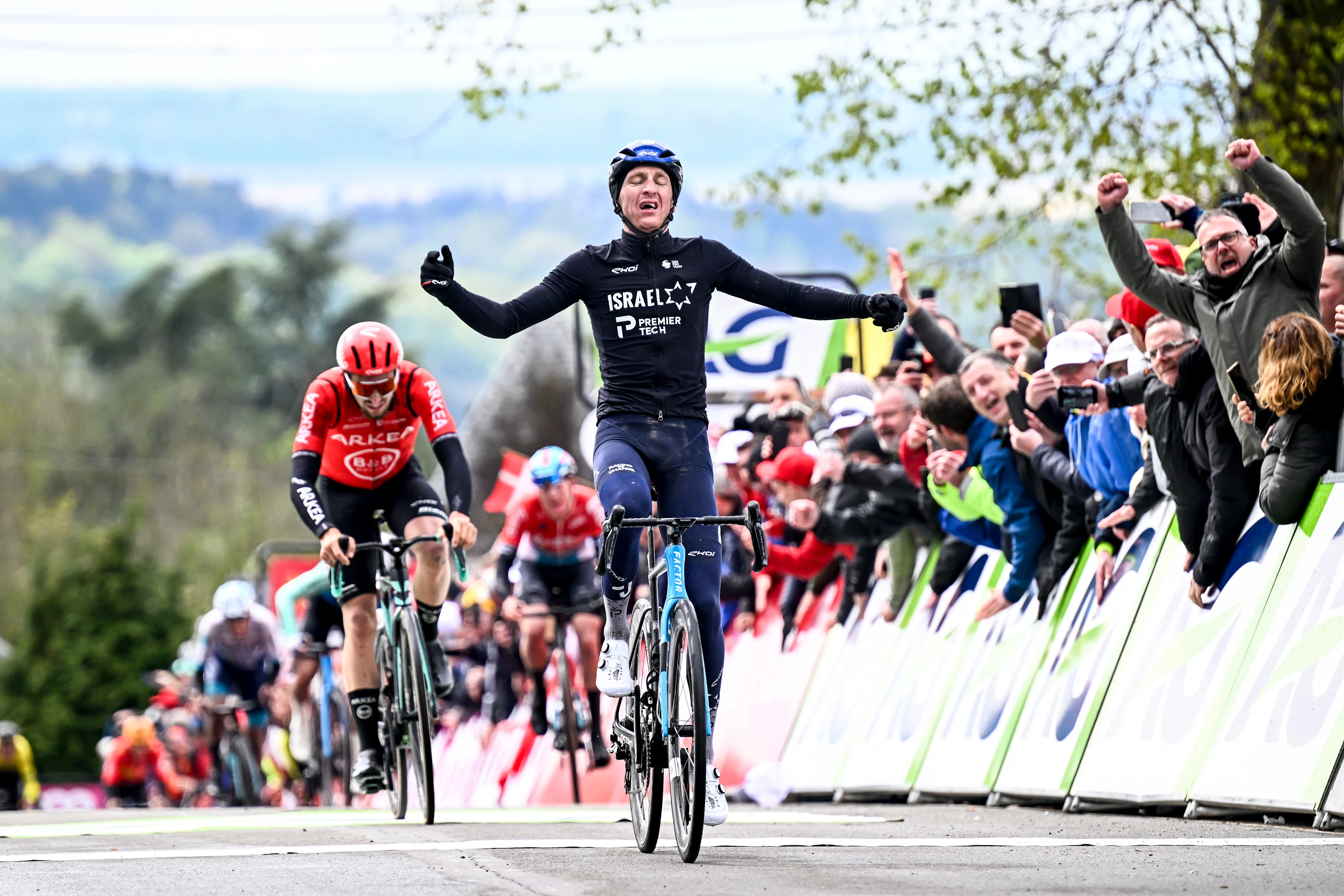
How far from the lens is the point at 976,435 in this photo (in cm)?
1120

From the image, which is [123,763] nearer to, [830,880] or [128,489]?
Answer: [830,880]

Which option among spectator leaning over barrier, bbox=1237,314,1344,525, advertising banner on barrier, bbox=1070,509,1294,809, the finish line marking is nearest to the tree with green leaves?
advertising banner on barrier, bbox=1070,509,1294,809

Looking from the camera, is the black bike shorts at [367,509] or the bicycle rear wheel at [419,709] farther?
the black bike shorts at [367,509]

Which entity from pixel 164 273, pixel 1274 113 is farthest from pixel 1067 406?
pixel 164 273

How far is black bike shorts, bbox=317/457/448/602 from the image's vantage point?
11.0m

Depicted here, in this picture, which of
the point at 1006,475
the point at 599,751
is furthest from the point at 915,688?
the point at 599,751

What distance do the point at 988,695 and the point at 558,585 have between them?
5326 mm

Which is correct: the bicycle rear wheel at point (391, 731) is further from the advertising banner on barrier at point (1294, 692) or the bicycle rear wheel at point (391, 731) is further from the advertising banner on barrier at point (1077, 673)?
the advertising banner on barrier at point (1294, 692)

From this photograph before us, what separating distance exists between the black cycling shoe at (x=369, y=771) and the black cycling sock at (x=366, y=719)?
5 centimetres

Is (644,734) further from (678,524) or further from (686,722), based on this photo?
(678,524)

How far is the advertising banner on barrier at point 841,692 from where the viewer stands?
1277cm

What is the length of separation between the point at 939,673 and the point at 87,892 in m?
6.53

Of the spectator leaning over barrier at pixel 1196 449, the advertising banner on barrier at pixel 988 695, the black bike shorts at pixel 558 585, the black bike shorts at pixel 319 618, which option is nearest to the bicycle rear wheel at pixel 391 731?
the advertising banner on barrier at pixel 988 695

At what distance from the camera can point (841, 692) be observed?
13359 millimetres
